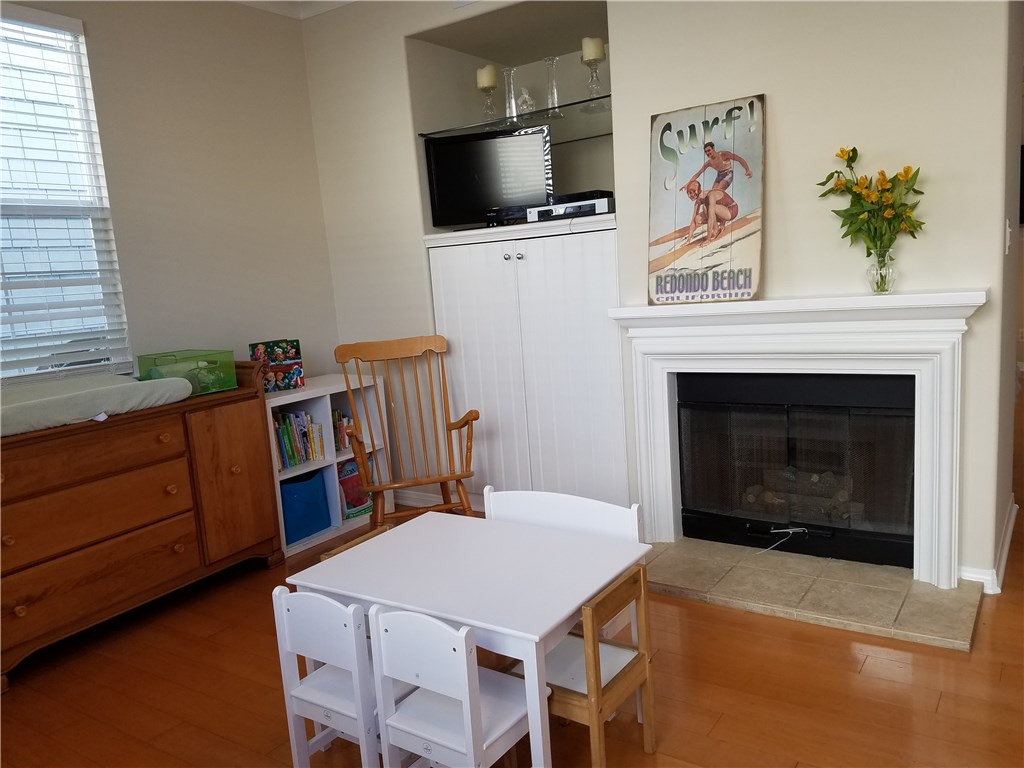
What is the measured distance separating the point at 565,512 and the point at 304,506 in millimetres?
1867

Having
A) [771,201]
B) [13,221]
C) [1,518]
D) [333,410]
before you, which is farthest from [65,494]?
[771,201]

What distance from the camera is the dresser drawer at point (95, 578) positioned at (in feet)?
8.31

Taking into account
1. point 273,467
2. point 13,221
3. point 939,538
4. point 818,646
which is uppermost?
point 13,221


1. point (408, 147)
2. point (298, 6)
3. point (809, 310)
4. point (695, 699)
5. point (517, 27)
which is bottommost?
point (695, 699)

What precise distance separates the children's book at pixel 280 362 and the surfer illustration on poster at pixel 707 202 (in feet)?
5.62

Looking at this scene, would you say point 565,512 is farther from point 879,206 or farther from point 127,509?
point 127,509

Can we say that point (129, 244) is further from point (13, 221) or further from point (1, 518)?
point (1, 518)

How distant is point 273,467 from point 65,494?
89cm

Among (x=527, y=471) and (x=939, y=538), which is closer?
(x=939, y=538)

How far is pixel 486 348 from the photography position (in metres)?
3.75

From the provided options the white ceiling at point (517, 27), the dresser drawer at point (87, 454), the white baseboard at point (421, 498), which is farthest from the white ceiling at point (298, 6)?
the white baseboard at point (421, 498)

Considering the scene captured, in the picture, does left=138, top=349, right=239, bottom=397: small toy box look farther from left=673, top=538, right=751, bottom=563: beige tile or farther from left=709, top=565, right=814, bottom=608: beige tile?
left=709, top=565, right=814, bottom=608: beige tile

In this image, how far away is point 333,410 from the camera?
3.97m

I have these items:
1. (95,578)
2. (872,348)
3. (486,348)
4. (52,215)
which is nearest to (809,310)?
(872,348)
